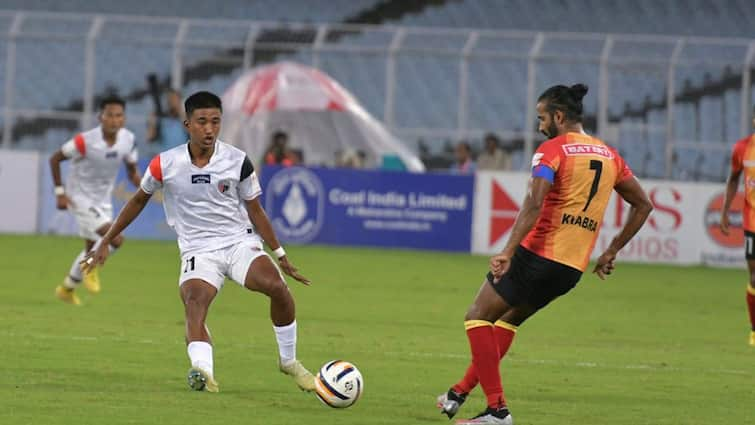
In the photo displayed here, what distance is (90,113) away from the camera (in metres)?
27.8

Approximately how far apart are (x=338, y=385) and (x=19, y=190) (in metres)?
18.4

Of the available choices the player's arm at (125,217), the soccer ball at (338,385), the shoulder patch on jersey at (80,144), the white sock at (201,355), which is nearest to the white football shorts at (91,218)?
the shoulder patch on jersey at (80,144)

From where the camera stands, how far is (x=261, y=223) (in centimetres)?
985

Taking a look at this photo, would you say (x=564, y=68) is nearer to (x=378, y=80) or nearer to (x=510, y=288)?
(x=378, y=80)

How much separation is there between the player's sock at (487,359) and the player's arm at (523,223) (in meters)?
0.41

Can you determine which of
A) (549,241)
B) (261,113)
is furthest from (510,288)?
(261,113)

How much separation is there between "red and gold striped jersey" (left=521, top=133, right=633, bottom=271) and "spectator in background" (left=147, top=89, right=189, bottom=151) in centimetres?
1440

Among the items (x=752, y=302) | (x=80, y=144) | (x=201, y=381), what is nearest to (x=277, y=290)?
(x=201, y=381)

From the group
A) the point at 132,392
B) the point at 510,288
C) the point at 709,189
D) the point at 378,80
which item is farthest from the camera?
the point at 378,80

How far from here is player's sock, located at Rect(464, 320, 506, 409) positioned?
854cm

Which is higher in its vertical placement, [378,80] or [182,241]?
[378,80]

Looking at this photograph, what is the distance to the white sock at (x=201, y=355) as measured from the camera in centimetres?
944

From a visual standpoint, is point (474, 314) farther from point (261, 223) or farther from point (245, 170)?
point (245, 170)

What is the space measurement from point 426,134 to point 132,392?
19.2m
